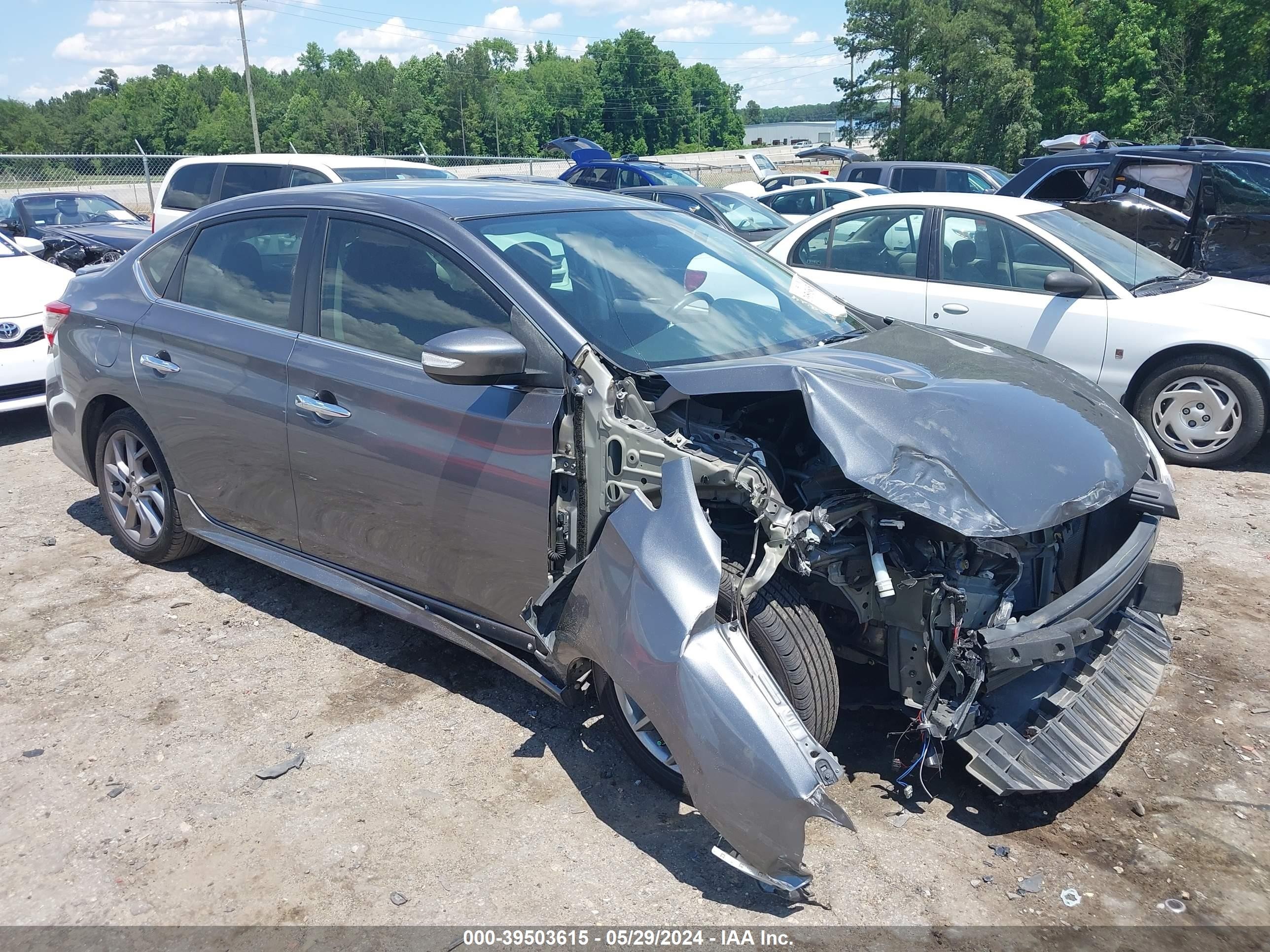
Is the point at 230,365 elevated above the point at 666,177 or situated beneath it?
situated beneath

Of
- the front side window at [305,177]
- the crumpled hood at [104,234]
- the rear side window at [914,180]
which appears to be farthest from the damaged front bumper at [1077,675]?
the rear side window at [914,180]

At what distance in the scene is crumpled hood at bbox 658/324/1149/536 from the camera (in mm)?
2777

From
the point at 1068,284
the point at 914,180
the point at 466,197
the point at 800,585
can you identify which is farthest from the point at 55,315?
the point at 914,180

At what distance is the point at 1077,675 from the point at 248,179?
9972 mm

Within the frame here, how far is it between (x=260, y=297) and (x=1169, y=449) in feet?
18.6

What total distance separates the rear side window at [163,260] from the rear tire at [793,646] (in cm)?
319

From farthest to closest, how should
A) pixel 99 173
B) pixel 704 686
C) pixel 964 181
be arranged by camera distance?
pixel 99 173 → pixel 964 181 → pixel 704 686

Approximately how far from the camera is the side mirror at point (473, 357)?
303cm

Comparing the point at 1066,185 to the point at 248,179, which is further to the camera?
the point at 248,179

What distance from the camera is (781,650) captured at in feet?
9.35

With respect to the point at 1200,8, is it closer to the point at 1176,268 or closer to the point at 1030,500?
the point at 1176,268

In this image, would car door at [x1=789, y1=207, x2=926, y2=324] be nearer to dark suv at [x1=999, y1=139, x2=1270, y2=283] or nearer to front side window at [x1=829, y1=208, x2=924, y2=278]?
front side window at [x1=829, y1=208, x2=924, y2=278]

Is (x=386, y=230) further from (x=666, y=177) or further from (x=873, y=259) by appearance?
(x=666, y=177)

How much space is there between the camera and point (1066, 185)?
29.3 feet
